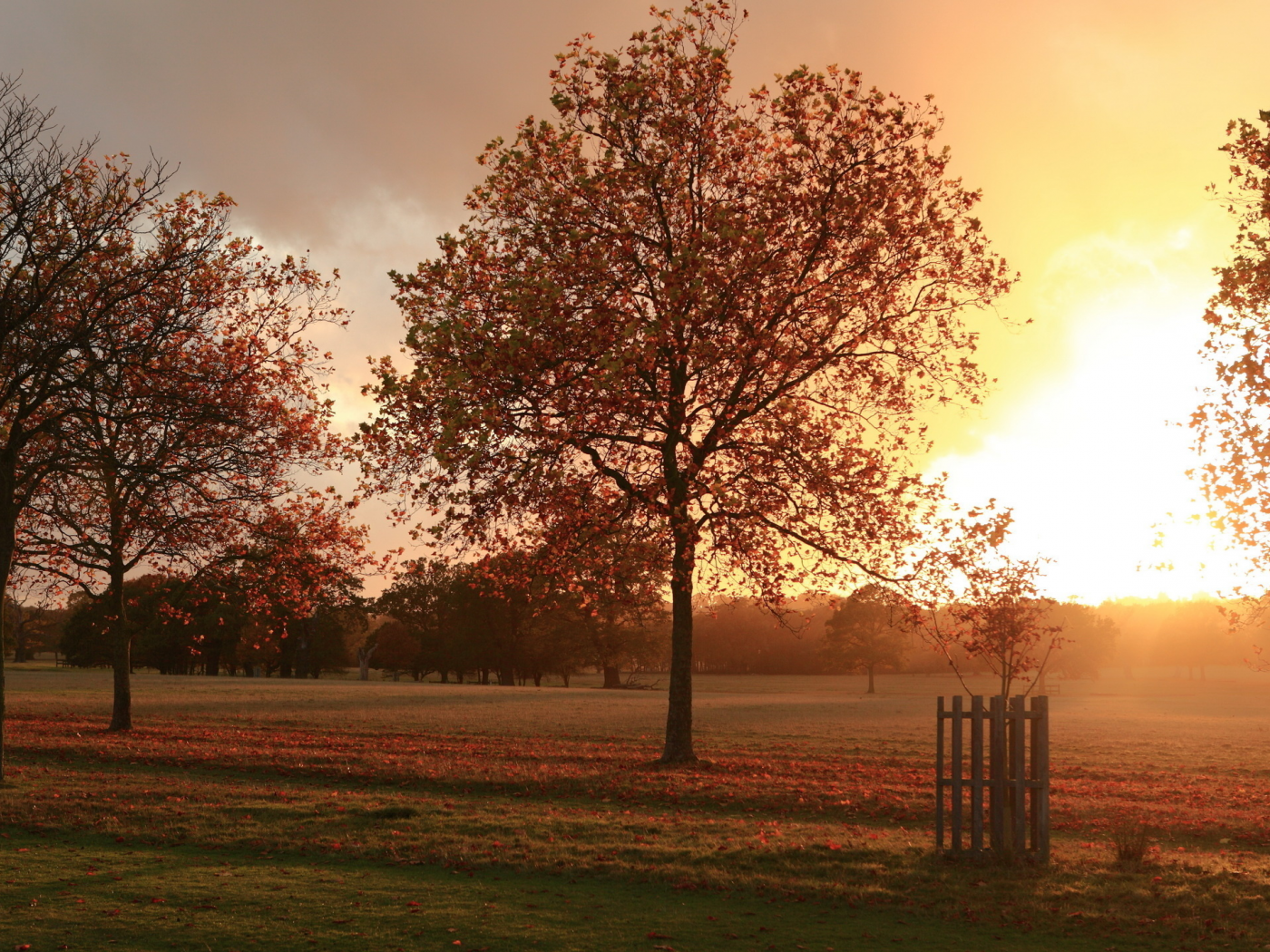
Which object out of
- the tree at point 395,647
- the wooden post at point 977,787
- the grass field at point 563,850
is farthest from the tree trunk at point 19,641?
the wooden post at point 977,787

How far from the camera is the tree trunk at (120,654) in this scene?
28.0 metres

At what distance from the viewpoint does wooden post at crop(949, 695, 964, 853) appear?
12062 mm

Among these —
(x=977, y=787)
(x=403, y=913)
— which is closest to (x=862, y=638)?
(x=977, y=787)

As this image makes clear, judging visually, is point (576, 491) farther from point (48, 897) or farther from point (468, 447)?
point (48, 897)

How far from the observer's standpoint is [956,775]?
479 inches

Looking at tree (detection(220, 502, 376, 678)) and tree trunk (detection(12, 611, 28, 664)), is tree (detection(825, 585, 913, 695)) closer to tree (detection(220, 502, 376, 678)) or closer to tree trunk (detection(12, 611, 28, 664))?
tree (detection(220, 502, 376, 678))

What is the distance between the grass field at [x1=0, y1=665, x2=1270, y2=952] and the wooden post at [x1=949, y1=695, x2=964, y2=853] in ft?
1.37

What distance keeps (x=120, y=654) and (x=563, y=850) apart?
2095 cm

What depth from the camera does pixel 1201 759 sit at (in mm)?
30016

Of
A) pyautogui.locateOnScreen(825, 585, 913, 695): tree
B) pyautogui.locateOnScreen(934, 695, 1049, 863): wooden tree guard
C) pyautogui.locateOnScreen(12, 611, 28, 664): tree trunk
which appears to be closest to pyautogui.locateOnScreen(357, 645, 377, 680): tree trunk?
pyautogui.locateOnScreen(12, 611, 28, 664): tree trunk

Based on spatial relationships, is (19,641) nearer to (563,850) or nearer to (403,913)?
(563,850)

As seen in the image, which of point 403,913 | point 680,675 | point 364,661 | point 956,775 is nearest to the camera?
point 403,913

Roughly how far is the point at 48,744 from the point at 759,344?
18.5 m

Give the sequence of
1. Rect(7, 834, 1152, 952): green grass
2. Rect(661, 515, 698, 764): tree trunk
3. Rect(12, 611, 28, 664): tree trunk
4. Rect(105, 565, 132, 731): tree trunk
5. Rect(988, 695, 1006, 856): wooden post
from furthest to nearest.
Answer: Rect(12, 611, 28, 664): tree trunk → Rect(105, 565, 132, 731): tree trunk → Rect(661, 515, 698, 764): tree trunk → Rect(988, 695, 1006, 856): wooden post → Rect(7, 834, 1152, 952): green grass
